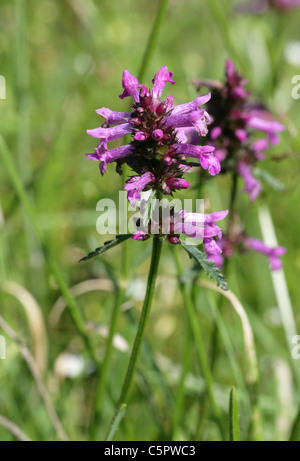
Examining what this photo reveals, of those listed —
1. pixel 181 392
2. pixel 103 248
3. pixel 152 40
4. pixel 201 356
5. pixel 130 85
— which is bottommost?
pixel 181 392

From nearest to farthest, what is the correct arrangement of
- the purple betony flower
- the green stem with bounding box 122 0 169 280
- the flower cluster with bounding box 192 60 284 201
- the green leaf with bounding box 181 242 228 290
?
the green leaf with bounding box 181 242 228 290 < the green stem with bounding box 122 0 169 280 < the flower cluster with bounding box 192 60 284 201 < the purple betony flower

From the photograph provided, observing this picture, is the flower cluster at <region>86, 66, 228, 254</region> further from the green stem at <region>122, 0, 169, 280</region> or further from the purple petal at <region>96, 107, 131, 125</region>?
the green stem at <region>122, 0, 169, 280</region>

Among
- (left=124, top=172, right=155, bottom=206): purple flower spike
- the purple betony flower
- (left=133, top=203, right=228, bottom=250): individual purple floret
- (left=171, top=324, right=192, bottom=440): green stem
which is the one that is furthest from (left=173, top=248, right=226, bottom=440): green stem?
the purple betony flower

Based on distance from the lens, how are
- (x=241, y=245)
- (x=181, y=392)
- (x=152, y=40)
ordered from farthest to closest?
1. (x=241, y=245)
2. (x=181, y=392)
3. (x=152, y=40)

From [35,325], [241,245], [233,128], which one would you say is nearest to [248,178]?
[233,128]

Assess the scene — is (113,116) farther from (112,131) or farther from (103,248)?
(103,248)

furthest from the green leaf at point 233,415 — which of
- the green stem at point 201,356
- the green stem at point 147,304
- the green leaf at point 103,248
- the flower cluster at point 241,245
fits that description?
the flower cluster at point 241,245
